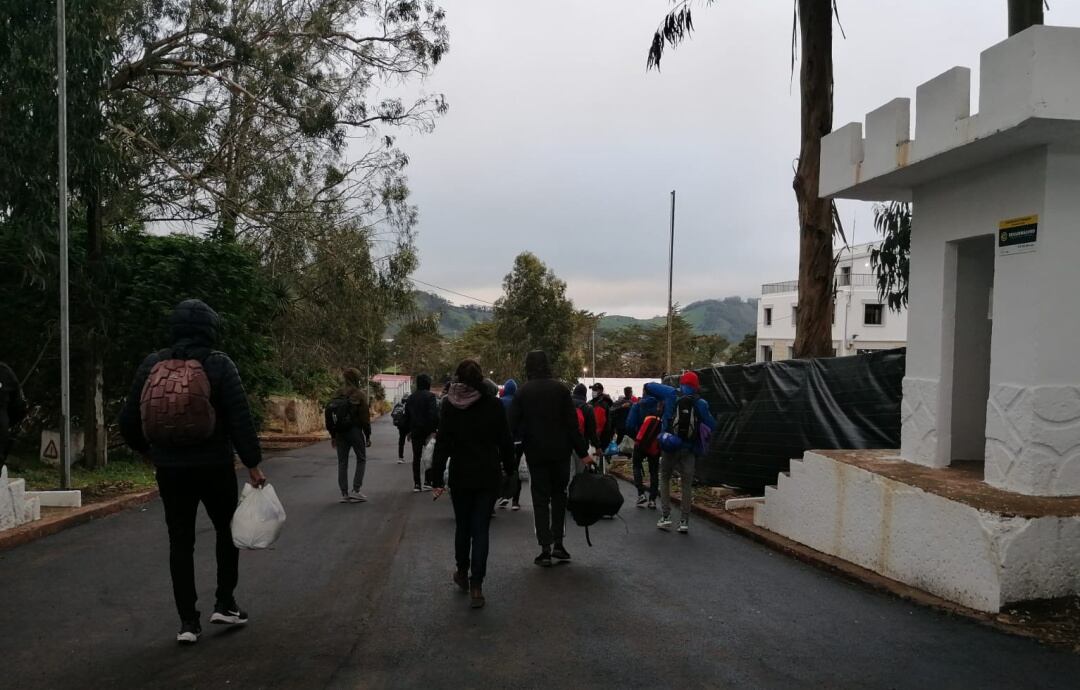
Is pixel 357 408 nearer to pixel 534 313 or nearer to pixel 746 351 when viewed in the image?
pixel 534 313

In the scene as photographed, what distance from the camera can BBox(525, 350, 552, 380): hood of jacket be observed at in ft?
23.0

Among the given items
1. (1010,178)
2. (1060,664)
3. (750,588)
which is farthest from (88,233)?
(1060,664)

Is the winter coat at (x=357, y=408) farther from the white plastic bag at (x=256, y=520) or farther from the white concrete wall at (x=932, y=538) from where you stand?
the white plastic bag at (x=256, y=520)

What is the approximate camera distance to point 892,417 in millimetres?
8258

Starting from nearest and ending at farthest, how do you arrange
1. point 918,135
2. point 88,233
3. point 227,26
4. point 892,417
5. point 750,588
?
point 750,588, point 918,135, point 892,417, point 88,233, point 227,26

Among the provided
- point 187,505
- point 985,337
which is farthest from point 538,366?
point 985,337

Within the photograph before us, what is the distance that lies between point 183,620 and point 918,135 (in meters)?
6.40

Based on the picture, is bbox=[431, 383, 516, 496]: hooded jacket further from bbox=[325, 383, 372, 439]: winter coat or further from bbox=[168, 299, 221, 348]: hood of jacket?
bbox=[325, 383, 372, 439]: winter coat

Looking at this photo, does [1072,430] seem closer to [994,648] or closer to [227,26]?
[994,648]

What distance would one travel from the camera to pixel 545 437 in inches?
269

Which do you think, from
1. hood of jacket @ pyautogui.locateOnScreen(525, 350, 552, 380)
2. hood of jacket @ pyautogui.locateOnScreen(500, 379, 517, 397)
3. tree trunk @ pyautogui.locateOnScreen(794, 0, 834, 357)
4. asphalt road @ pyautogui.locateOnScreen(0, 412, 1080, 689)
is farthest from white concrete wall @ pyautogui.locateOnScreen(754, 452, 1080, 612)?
hood of jacket @ pyautogui.locateOnScreen(500, 379, 517, 397)

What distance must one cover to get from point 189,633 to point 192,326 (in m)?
1.73

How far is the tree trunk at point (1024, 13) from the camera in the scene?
26.8 feet

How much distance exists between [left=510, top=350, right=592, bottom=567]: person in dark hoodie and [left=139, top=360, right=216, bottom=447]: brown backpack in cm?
300
